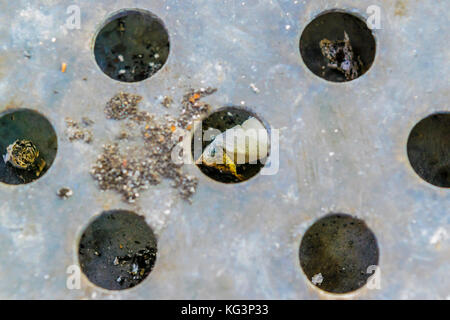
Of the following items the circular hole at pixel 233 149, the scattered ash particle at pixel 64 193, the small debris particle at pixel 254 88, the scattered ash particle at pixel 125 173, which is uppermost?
the small debris particle at pixel 254 88

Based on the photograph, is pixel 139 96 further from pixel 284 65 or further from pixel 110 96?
pixel 284 65

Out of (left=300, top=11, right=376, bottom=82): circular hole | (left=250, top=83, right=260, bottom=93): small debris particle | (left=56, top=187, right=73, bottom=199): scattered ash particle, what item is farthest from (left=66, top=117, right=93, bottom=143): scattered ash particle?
(left=300, top=11, right=376, bottom=82): circular hole

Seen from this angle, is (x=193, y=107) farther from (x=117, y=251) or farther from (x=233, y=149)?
(x=117, y=251)

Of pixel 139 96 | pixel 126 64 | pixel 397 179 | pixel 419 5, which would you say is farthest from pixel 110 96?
pixel 419 5

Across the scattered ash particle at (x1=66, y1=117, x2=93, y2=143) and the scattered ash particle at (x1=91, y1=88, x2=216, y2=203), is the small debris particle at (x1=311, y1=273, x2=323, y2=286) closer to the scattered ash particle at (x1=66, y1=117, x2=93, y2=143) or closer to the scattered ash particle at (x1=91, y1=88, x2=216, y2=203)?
the scattered ash particle at (x1=91, y1=88, x2=216, y2=203)

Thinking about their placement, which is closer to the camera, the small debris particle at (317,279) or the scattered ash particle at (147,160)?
the scattered ash particle at (147,160)

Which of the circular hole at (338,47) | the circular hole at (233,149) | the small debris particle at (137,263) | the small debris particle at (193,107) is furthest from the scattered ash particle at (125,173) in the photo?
the circular hole at (338,47)

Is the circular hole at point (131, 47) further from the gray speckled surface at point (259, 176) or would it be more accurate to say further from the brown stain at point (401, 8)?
the brown stain at point (401, 8)

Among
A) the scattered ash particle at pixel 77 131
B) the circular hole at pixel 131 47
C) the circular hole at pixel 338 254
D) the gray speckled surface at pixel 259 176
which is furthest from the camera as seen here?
the circular hole at pixel 131 47
